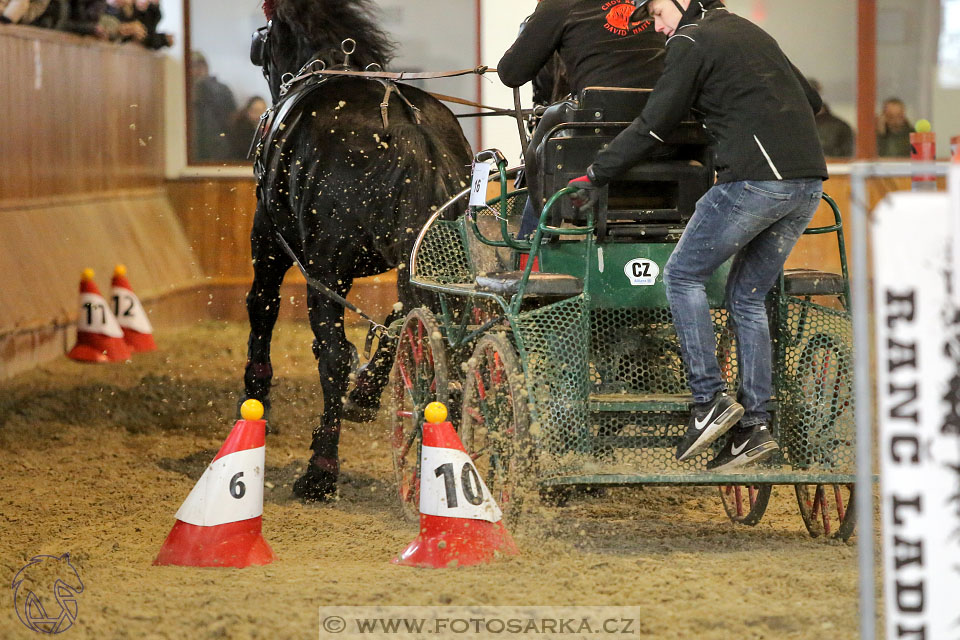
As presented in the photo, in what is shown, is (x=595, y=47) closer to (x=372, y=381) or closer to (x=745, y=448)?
(x=745, y=448)

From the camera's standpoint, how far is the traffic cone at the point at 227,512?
3.99m

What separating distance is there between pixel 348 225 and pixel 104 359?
3.87 metres

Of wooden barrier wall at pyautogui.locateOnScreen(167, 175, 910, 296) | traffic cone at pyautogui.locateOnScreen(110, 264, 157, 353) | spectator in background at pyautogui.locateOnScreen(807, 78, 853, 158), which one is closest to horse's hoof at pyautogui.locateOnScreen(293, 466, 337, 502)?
traffic cone at pyautogui.locateOnScreen(110, 264, 157, 353)

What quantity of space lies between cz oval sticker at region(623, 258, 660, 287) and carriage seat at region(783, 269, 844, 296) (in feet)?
1.53

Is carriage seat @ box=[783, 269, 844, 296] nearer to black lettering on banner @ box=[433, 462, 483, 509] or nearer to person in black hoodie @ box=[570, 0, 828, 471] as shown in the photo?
person in black hoodie @ box=[570, 0, 828, 471]

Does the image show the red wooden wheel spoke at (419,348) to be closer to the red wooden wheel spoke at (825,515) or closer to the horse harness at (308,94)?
the horse harness at (308,94)

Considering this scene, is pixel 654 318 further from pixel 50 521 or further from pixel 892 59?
pixel 892 59

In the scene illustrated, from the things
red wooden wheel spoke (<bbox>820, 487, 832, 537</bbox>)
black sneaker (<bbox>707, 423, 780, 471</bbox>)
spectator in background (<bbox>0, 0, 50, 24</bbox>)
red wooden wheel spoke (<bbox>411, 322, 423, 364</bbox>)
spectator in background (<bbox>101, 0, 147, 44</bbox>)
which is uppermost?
spectator in background (<bbox>101, 0, 147, 44</bbox>)

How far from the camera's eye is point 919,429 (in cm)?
235

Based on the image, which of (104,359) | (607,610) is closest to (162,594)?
(607,610)

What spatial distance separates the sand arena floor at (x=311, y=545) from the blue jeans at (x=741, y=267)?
0.61 m

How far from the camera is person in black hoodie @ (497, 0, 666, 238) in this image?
4.49m

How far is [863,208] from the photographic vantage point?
2480 millimetres

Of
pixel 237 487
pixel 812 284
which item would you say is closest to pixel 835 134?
pixel 812 284
